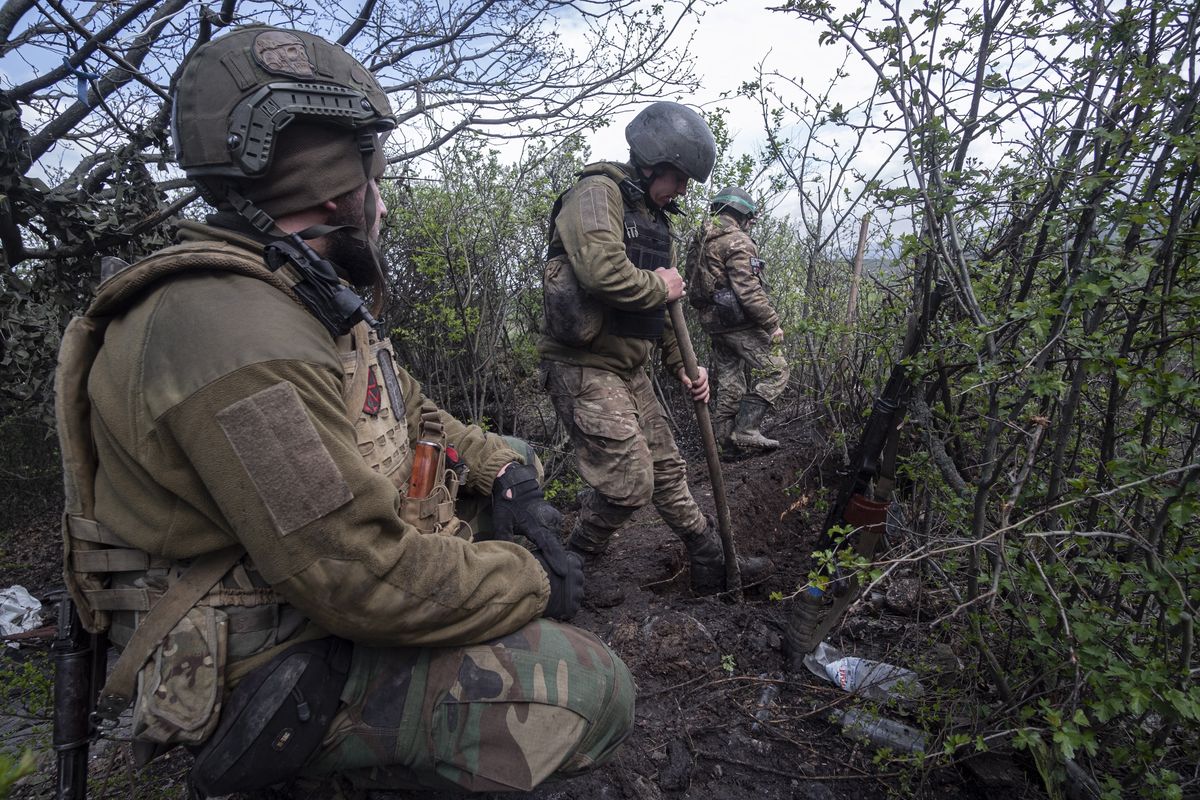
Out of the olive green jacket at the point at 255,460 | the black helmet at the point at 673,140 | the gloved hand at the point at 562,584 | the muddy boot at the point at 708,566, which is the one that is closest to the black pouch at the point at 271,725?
the olive green jacket at the point at 255,460

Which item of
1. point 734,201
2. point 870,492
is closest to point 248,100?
point 870,492

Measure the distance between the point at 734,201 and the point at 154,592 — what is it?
5.46 meters

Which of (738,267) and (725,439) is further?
(725,439)

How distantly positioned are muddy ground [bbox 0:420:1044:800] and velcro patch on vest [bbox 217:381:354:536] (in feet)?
3.03

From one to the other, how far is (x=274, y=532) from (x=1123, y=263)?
1.92 m

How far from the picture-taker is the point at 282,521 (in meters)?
1.20

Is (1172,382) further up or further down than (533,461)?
further up

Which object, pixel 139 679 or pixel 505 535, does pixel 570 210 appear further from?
pixel 139 679

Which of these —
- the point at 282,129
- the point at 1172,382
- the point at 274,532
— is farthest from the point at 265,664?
the point at 1172,382

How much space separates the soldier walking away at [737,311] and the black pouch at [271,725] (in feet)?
15.5

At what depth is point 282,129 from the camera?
1.47 metres

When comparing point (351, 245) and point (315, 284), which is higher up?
point (351, 245)

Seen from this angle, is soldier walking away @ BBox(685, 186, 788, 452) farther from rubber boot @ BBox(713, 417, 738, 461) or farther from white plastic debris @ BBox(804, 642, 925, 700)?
white plastic debris @ BBox(804, 642, 925, 700)

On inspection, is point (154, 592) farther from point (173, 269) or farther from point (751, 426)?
point (751, 426)
